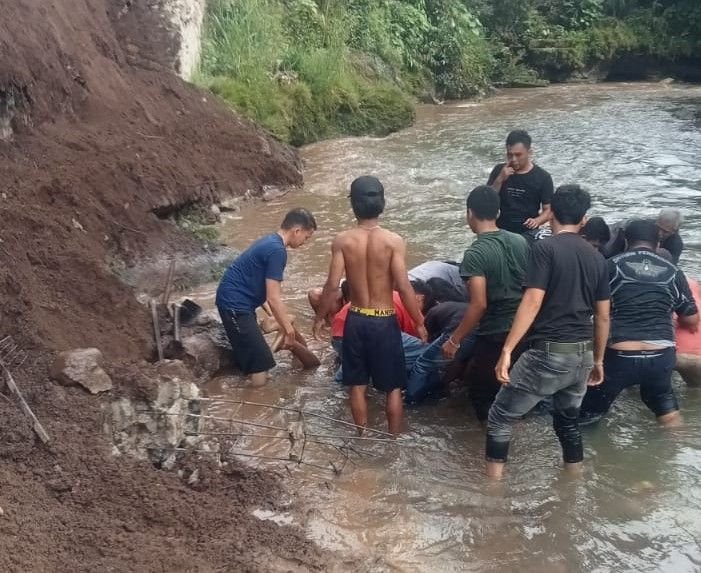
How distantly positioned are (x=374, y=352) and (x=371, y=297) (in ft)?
1.19

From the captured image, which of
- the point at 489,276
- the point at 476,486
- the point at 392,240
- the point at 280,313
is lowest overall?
the point at 476,486

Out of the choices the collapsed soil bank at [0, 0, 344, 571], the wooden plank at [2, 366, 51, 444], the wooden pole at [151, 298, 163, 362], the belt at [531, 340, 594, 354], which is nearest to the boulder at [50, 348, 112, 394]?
the collapsed soil bank at [0, 0, 344, 571]

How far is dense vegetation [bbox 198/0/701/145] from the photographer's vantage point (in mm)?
15336

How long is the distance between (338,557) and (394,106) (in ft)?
48.2

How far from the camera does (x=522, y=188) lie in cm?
727

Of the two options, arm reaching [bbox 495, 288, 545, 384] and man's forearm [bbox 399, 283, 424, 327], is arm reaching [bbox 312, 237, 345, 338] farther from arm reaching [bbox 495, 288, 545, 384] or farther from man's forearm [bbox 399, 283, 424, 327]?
arm reaching [bbox 495, 288, 545, 384]

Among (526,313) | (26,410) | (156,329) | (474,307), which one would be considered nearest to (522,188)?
(474,307)

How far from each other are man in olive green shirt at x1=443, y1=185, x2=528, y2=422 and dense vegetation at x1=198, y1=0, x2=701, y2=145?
950 cm

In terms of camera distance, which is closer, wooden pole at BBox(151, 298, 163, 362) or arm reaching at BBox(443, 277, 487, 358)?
arm reaching at BBox(443, 277, 487, 358)

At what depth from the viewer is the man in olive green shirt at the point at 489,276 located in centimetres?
522

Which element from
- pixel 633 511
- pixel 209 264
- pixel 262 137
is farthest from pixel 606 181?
pixel 633 511

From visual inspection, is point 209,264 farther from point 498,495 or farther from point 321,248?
point 498,495

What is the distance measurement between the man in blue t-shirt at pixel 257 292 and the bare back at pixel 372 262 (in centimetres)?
78

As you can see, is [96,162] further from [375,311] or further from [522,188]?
[375,311]
